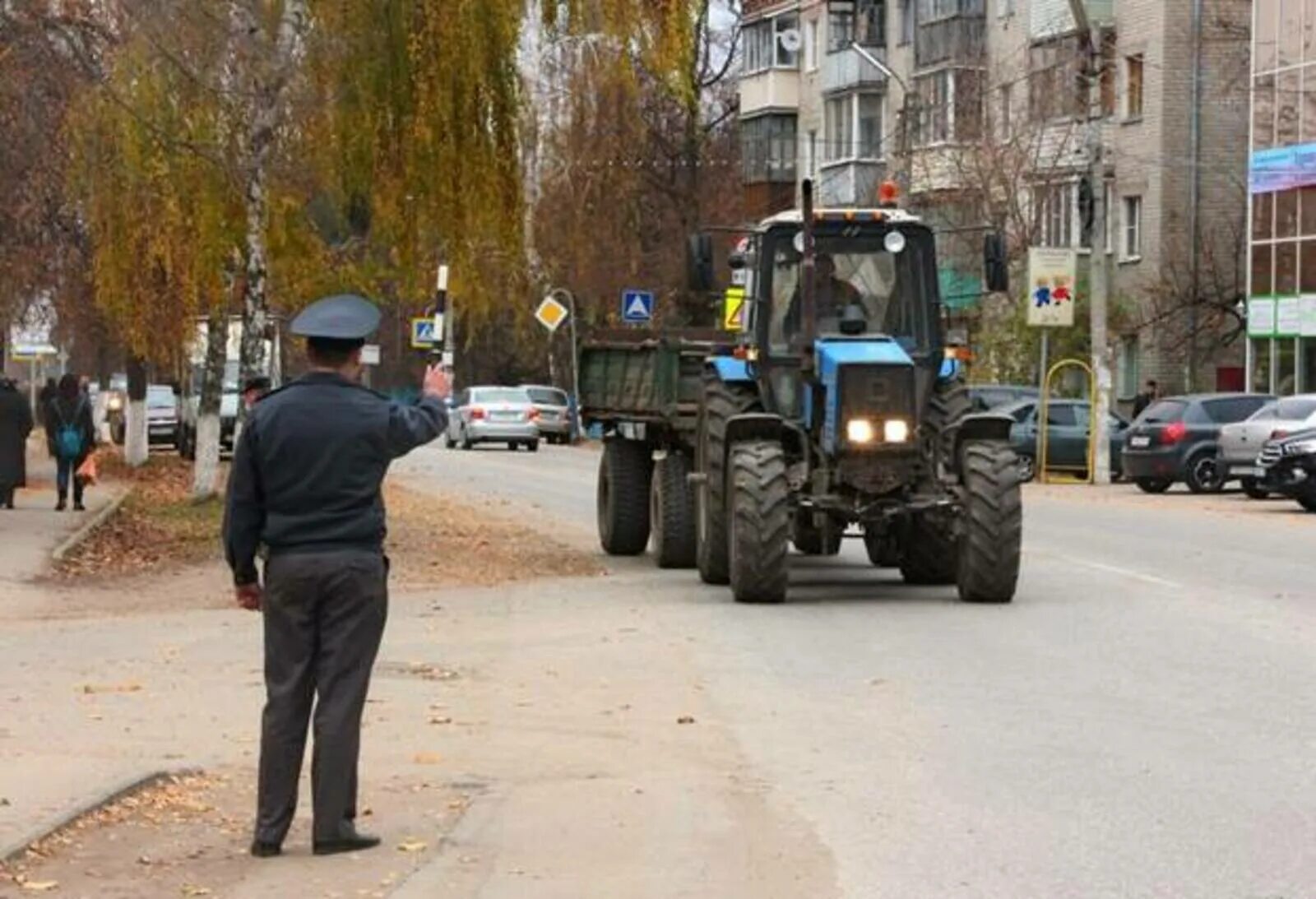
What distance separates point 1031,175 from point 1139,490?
14766 mm

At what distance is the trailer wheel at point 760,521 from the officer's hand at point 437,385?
8.79 metres

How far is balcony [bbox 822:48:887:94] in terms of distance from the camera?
226 ft

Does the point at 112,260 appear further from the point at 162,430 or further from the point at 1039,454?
the point at 162,430

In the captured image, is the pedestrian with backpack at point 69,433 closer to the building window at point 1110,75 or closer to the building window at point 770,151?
the building window at point 1110,75

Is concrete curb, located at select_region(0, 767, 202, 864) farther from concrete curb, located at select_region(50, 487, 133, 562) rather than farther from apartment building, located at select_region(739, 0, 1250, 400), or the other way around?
apartment building, located at select_region(739, 0, 1250, 400)

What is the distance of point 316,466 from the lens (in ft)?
28.7

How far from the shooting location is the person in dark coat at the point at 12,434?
30.0m

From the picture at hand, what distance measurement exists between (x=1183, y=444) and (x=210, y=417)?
15.8 m

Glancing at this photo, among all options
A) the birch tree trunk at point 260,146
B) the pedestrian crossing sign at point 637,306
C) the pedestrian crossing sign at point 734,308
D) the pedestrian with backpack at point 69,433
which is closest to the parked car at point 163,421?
the pedestrian crossing sign at point 637,306

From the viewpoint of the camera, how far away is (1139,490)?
40.0 m

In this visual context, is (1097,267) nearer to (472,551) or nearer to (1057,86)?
(1057,86)

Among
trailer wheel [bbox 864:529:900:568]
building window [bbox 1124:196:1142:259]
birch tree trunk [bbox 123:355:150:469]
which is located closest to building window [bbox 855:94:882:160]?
building window [bbox 1124:196:1142:259]

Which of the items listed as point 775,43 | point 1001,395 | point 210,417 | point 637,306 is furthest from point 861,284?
point 775,43

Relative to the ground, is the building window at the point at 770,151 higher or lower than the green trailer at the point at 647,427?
higher
